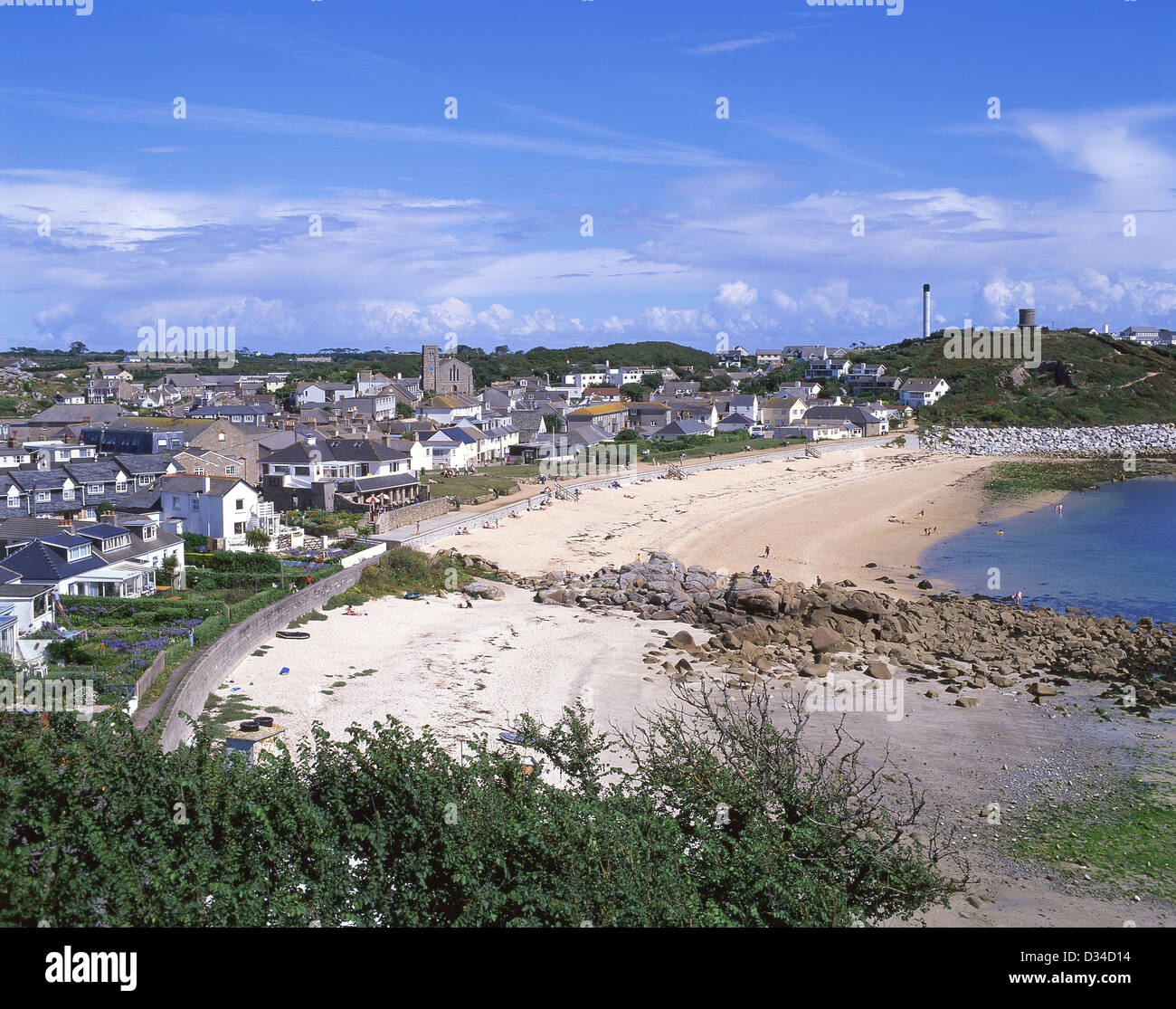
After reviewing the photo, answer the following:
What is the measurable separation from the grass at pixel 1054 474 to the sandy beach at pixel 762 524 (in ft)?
5.80

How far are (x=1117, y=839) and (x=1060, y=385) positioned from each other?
10130cm

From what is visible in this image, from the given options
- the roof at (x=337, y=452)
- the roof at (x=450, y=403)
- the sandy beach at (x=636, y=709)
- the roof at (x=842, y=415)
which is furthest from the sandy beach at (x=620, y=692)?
the roof at (x=842, y=415)

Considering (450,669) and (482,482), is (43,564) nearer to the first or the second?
(450,669)

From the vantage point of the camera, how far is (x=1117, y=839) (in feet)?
48.9

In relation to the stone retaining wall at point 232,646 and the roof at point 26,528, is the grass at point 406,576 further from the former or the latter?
the roof at point 26,528

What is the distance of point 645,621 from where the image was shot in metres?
27.6

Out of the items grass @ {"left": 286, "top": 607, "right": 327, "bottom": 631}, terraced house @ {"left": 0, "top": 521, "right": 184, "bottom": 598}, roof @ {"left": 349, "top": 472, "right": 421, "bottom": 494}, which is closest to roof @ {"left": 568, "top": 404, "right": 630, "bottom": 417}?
roof @ {"left": 349, "top": 472, "right": 421, "bottom": 494}

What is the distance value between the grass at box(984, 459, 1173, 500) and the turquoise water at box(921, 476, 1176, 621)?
14.5ft

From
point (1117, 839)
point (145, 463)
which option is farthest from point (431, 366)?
point (1117, 839)

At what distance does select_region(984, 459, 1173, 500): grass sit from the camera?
56.8 m

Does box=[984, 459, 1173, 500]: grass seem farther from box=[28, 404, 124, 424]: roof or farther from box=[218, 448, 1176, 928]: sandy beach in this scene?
box=[28, 404, 124, 424]: roof
